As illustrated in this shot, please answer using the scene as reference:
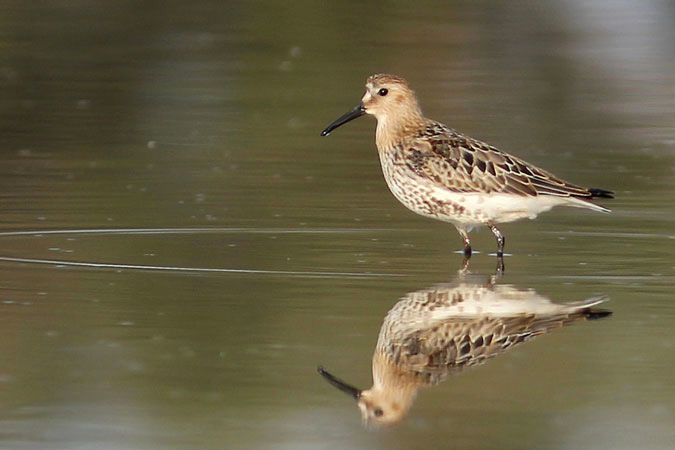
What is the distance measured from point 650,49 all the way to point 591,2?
6222 millimetres

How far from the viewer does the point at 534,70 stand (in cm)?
2158

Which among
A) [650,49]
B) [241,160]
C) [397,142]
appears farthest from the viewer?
[650,49]

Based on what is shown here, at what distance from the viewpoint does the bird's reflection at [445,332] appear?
680 centimetres

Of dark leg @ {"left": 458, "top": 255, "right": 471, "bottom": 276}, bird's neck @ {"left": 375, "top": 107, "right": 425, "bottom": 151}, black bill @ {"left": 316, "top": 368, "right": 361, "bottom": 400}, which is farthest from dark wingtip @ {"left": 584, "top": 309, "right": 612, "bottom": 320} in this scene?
bird's neck @ {"left": 375, "top": 107, "right": 425, "bottom": 151}

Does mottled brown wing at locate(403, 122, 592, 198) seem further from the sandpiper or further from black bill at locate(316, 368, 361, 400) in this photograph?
black bill at locate(316, 368, 361, 400)

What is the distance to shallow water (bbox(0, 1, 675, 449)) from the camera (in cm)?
655

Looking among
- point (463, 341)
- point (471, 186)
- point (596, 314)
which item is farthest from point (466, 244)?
point (463, 341)

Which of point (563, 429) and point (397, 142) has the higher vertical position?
point (397, 142)

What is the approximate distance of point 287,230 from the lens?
11.5m

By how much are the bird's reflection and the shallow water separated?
9cm

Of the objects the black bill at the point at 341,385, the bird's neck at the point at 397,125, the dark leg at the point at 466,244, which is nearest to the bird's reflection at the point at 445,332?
Result: the black bill at the point at 341,385

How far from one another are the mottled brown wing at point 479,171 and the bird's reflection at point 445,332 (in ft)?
4.35

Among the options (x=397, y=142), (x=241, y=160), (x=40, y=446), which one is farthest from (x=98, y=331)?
(x=241, y=160)

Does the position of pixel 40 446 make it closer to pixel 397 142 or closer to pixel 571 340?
pixel 571 340
